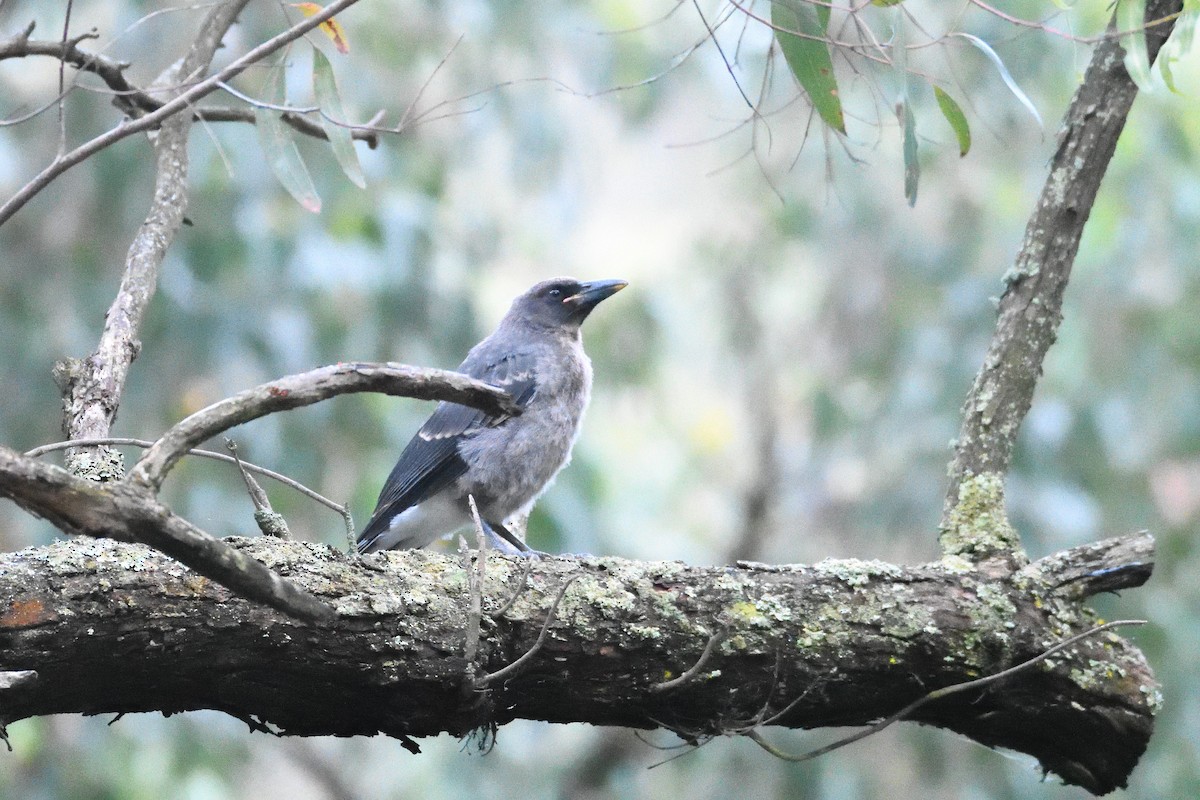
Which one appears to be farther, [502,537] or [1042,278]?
[502,537]

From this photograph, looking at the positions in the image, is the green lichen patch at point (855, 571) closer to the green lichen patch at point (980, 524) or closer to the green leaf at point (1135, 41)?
the green lichen patch at point (980, 524)

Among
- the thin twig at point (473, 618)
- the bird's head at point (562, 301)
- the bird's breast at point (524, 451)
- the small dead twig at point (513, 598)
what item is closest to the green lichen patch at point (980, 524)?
the small dead twig at point (513, 598)

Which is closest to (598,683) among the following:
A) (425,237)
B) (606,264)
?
(425,237)

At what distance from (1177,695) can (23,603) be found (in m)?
5.57

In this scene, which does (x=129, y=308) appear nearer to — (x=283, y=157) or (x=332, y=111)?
(x=283, y=157)

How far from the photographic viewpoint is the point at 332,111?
9.22ft

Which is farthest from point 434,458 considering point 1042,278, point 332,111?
point 1042,278

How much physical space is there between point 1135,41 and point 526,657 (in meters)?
1.72

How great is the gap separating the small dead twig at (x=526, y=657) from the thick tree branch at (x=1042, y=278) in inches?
44.9

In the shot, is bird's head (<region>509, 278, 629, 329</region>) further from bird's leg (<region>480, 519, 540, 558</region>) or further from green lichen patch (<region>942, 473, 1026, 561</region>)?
green lichen patch (<region>942, 473, 1026, 561</region>)

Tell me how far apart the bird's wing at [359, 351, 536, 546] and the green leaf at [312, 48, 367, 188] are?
4.36 feet

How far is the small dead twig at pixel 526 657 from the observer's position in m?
2.18

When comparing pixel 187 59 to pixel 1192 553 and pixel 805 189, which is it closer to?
pixel 805 189

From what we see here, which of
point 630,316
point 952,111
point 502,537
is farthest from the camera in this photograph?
point 630,316
